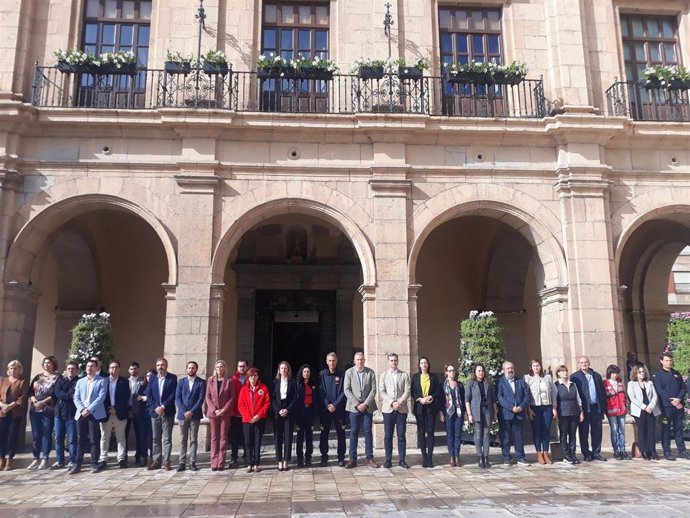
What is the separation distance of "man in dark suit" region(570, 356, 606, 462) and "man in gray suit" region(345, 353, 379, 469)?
3227 mm

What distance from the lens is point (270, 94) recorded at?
1137cm

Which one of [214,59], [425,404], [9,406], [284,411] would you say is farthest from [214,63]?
[425,404]

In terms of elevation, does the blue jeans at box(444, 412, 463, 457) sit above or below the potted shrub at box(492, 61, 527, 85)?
below

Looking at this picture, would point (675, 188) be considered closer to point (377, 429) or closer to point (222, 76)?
point (377, 429)

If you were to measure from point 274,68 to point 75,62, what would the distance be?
12.1 feet

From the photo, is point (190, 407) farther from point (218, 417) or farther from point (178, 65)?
point (178, 65)

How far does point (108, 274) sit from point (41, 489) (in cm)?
834

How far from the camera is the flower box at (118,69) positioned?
11016 mm

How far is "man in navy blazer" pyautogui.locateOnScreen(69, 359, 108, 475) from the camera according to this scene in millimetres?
8297

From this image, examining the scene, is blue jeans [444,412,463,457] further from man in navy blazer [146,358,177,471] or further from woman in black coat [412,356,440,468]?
man in navy blazer [146,358,177,471]

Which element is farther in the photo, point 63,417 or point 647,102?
point 647,102

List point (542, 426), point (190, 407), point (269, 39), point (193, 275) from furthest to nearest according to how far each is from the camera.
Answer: point (269, 39) → point (193, 275) → point (542, 426) → point (190, 407)

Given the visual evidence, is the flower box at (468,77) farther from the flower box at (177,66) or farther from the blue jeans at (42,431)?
the blue jeans at (42,431)

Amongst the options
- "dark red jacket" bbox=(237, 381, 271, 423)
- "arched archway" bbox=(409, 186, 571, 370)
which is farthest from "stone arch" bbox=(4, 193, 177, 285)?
"arched archway" bbox=(409, 186, 571, 370)
